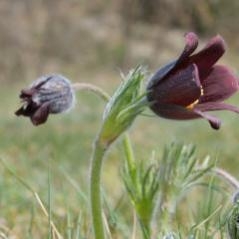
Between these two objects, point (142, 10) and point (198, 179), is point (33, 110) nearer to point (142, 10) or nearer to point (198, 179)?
point (198, 179)

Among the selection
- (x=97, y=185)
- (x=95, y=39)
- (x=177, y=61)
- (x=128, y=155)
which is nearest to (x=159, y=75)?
(x=177, y=61)

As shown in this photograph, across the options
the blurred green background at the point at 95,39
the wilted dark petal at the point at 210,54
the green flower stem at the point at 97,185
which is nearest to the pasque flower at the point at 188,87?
the wilted dark petal at the point at 210,54

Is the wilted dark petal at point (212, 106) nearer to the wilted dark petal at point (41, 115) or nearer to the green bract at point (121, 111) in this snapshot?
the green bract at point (121, 111)

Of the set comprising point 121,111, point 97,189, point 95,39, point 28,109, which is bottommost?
point 97,189

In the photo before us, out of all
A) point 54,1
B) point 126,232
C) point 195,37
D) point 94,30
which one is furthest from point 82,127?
point 94,30

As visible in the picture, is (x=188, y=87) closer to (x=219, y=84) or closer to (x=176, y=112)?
(x=176, y=112)

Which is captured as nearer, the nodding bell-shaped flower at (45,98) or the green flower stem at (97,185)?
the green flower stem at (97,185)

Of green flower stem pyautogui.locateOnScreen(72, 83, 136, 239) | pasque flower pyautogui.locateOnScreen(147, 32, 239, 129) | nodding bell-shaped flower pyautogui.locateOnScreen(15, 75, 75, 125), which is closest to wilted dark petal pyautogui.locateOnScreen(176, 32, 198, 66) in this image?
pasque flower pyautogui.locateOnScreen(147, 32, 239, 129)
